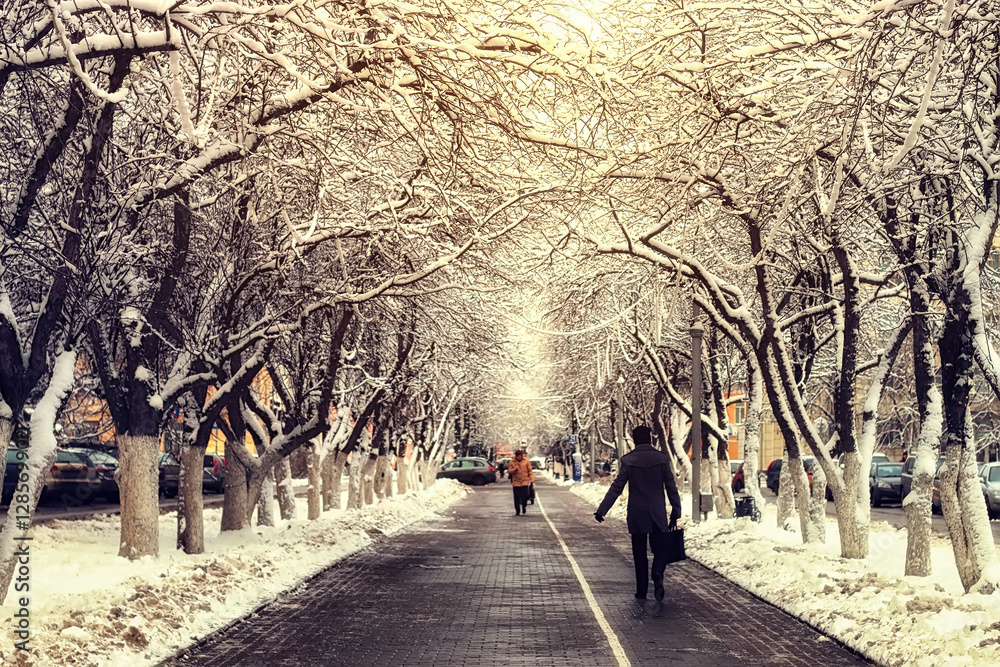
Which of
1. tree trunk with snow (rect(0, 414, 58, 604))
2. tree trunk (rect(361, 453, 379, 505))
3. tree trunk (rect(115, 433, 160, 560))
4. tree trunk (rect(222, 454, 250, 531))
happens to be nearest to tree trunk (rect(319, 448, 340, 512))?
tree trunk (rect(361, 453, 379, 505))

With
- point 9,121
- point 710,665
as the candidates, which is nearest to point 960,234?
point 710,665

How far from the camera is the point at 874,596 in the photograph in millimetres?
11875

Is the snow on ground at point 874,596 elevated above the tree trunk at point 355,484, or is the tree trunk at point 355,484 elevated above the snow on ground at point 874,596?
the tree trunk at point 355,484

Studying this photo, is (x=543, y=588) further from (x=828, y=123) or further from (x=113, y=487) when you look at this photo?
(x=113, y=487)

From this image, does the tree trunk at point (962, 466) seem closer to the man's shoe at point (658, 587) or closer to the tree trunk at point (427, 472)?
the man's shoe at point (658, 587)

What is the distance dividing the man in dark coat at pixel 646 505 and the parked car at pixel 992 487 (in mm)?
18491

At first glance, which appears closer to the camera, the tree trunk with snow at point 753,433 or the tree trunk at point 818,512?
the tree trunk at point 818,512

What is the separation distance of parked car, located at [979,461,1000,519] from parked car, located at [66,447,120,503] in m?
25.5

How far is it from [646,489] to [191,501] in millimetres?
7339

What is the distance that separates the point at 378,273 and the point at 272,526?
875 centimetres

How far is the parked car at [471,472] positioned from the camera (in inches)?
3164

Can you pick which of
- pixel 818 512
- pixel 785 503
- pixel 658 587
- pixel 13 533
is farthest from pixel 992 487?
pixel 13 533

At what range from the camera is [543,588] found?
51.4 feet
